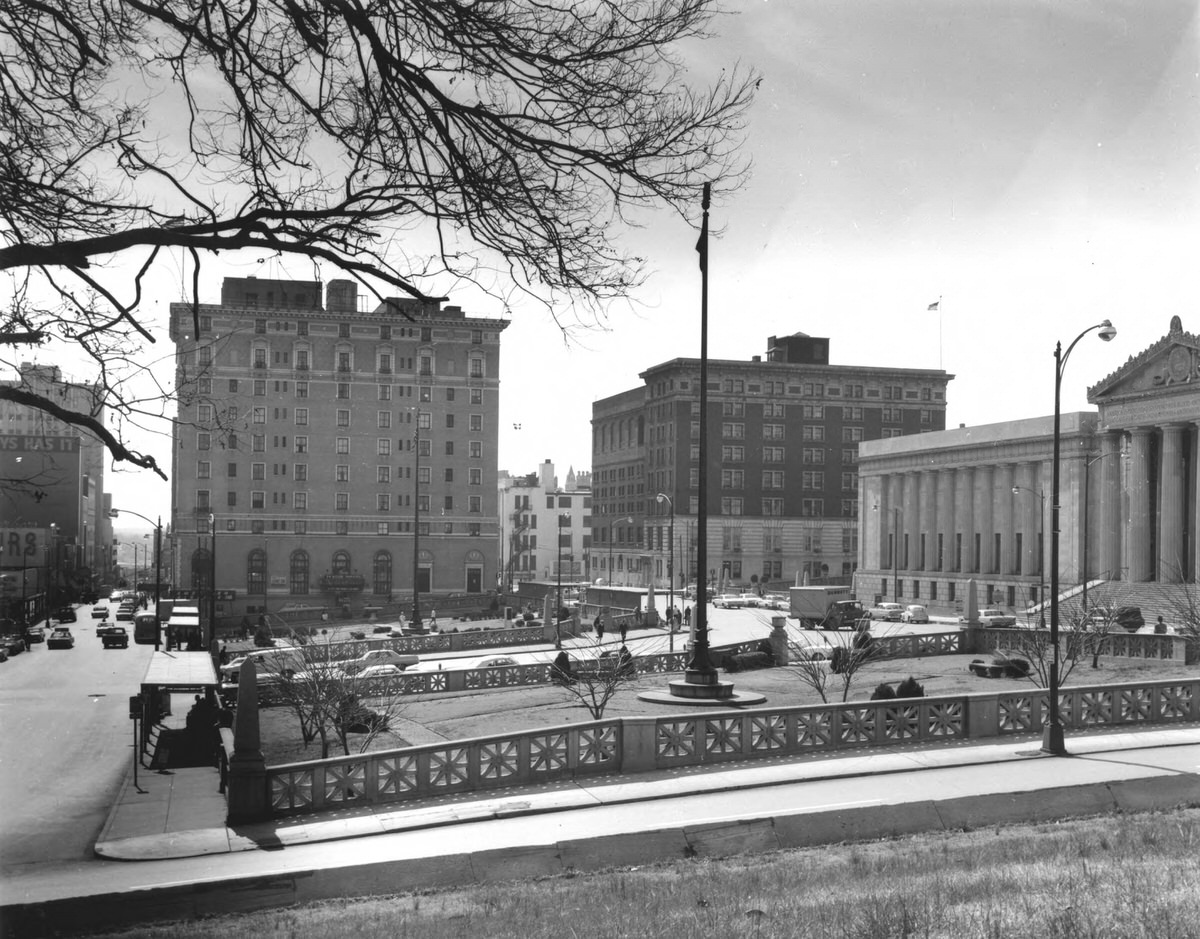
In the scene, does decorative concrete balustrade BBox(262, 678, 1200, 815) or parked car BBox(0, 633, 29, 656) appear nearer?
decorative concrete balustrade BBox(262, 678, 1200, 815)

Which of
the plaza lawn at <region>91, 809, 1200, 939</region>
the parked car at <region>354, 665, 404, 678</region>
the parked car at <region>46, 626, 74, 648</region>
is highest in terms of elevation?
the plaza lawn at <region>91, 809, 1200, 939</region>

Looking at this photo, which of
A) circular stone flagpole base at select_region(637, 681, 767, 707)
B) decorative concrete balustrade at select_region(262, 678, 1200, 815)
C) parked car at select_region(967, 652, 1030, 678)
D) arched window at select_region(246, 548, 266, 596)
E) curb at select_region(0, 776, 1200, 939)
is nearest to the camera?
curb at select_region(0, 776, 1200, 939)

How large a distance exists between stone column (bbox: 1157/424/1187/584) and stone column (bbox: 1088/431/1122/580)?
4418 millimetres

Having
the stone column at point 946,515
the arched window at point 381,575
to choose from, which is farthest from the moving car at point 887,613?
the arched window at point 381,575

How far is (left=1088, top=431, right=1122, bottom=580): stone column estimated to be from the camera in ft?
265

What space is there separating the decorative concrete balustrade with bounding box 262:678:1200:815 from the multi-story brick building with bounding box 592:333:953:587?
339 ft

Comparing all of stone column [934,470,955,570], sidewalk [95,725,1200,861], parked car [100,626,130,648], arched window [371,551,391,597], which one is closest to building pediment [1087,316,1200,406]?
stone column [934,470,955,570]

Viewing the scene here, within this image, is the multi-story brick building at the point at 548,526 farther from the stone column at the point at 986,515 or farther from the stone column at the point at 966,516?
the stone column at the point at 986,515

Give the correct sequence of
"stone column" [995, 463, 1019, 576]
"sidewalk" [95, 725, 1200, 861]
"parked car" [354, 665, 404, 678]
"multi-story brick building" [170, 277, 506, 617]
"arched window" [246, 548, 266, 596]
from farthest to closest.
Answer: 1. "arched window" [246, 548, 266, 596]
2. "multi-story brick building" [170, 277, 506, 617]
3. "stone column" [995, 463, 1019, 576]
4. "parked car" [354, 665, 404, 678]
5. "sidewalk" [95, 725, 1200, 861]

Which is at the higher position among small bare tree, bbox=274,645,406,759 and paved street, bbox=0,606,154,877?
small bare tree, bbox=274,645,406,759

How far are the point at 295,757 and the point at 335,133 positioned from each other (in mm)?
24784

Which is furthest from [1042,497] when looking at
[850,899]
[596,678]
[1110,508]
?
[850,899]

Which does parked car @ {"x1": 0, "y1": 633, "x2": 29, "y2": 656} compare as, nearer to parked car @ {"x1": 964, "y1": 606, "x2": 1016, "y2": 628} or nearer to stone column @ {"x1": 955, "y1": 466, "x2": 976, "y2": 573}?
parked car @ {"x1": 964, "y1": 606, "x2": 1016, "y2": 628}

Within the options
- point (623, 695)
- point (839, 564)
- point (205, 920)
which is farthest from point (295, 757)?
point (839, 564)
